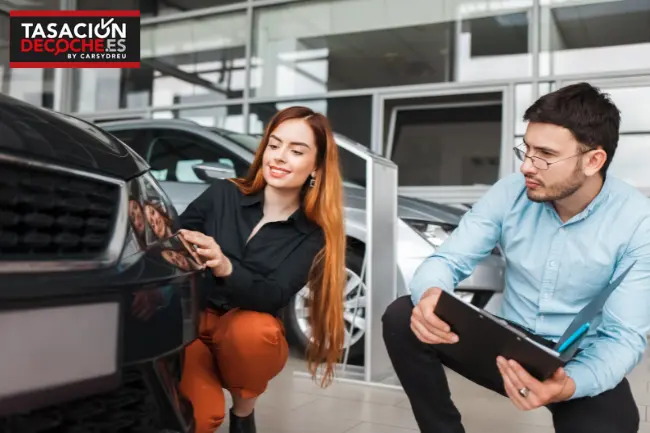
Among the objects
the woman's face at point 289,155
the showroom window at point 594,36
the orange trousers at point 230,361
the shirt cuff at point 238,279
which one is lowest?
the orange trousers at point 230,361

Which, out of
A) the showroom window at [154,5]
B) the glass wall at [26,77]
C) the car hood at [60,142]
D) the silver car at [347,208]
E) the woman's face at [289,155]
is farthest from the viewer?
the glass wall at [26,77]

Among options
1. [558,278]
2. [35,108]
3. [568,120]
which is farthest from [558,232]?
[35,108]

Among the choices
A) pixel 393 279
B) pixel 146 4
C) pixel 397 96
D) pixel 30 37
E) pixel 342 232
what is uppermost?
pixel 146 4

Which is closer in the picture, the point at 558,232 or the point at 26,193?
the point at 26,193

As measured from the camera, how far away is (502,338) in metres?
1.34

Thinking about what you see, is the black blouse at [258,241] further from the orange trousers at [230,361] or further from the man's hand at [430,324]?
the man's hand at [430,324]

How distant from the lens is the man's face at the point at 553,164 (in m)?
1.59

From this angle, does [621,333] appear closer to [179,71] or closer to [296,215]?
[296,215]

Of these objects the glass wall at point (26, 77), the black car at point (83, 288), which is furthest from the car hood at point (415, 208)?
the glass wall at point (26, 77)

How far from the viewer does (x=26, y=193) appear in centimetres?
104

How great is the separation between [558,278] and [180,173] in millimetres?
2756

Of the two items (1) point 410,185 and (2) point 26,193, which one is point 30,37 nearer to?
(1) point 410,185

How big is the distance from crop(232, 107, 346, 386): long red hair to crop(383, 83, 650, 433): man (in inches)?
7.7

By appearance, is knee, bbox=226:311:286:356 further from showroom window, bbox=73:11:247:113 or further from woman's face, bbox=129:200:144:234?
showroom window, bbox=73:11:247:113
